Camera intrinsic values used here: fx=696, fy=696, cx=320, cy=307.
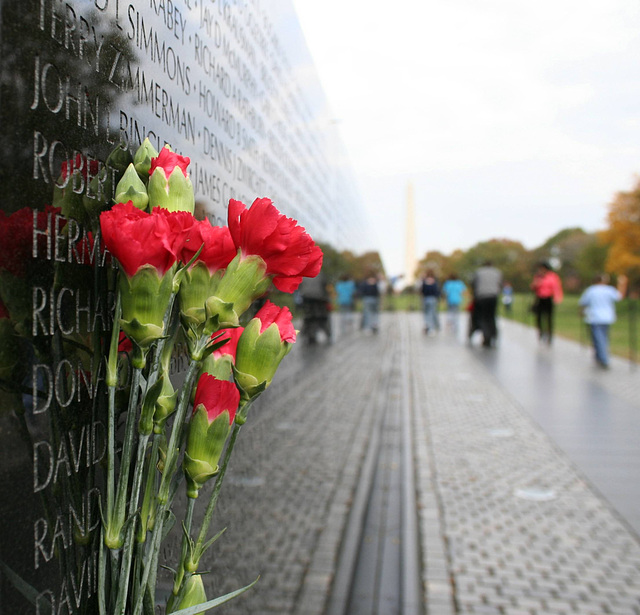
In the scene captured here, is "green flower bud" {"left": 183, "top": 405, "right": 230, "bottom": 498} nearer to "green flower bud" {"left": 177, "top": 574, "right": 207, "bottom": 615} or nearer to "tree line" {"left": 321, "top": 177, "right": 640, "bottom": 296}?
"green flower bud" {"left": 177, "top": 574, "right": 207, "bottom": 615}

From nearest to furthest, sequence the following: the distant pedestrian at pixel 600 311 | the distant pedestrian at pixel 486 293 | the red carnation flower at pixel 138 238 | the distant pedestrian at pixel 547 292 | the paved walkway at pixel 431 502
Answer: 1. the red carnation flower at pixel 138 238
2. the paved walkway at pixel 431 502
3. the distant pedestrian at pixel 600 311
4. the distant pedestrian at pixel 486 293
5. the distant pedestrian at pixel 547 292

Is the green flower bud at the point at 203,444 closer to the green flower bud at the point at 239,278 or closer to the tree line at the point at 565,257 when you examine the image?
the green flower bud at the point at 239,278

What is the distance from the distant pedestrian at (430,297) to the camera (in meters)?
18.1

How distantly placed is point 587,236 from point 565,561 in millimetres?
74935

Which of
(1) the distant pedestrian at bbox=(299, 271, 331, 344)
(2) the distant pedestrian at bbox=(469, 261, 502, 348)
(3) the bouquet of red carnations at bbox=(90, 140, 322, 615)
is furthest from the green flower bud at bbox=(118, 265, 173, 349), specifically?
(2) the distant pedestrian at bbox=(469, 261, 502, 348)

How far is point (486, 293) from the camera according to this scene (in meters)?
14.6

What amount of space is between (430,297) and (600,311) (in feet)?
23.9

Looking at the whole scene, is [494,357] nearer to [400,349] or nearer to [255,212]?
[400,349]

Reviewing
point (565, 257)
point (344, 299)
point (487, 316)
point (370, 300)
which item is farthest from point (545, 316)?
point (565, 257)

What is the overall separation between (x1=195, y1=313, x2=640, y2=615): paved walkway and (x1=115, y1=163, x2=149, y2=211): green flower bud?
1.24 m

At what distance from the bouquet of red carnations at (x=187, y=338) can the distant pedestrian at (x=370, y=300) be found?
1508 centimetres

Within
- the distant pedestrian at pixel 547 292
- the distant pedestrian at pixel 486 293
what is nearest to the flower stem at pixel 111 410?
the distant pedestrian at pixel 486 293

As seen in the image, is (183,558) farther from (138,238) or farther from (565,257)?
(565,257)

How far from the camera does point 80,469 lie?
1160mm
